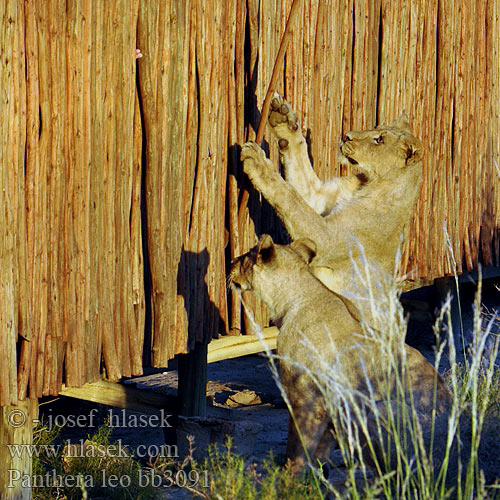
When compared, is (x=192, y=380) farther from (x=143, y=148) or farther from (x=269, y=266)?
(x=143, y=148)

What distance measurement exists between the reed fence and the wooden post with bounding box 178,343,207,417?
41cm

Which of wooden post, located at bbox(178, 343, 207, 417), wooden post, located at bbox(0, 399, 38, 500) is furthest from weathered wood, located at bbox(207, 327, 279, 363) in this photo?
Answer: wooden post, located at bbox(0, 399, 38, 500)

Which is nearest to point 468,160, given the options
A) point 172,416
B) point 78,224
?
point 172,416

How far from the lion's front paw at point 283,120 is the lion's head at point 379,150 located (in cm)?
44

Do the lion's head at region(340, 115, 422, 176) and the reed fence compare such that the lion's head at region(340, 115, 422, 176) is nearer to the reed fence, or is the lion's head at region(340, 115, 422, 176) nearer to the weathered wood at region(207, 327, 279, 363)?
the reed fence

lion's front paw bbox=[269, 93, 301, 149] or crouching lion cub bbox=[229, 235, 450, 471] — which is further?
lion's front paw bbox=[269, 93, 301, 149]

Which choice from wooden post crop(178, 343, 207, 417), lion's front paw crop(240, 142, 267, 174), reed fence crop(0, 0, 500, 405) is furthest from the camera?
wooden post crop(178, 343, 207, 417)

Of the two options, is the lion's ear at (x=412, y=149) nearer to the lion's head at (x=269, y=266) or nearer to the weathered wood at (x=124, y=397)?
the lion's head at (x=269, y=266)

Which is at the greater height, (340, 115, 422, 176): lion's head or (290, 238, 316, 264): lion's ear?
(340, 115, 422, 176): lion's head

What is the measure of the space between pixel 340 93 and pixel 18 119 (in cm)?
321

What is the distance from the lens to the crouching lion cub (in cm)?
466

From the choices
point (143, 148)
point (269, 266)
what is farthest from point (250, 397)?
point (143, 148)

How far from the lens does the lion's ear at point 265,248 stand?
489cm

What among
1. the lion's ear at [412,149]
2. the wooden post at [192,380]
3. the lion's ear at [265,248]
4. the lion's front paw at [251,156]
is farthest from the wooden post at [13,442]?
the lion's ear at [412,149]
